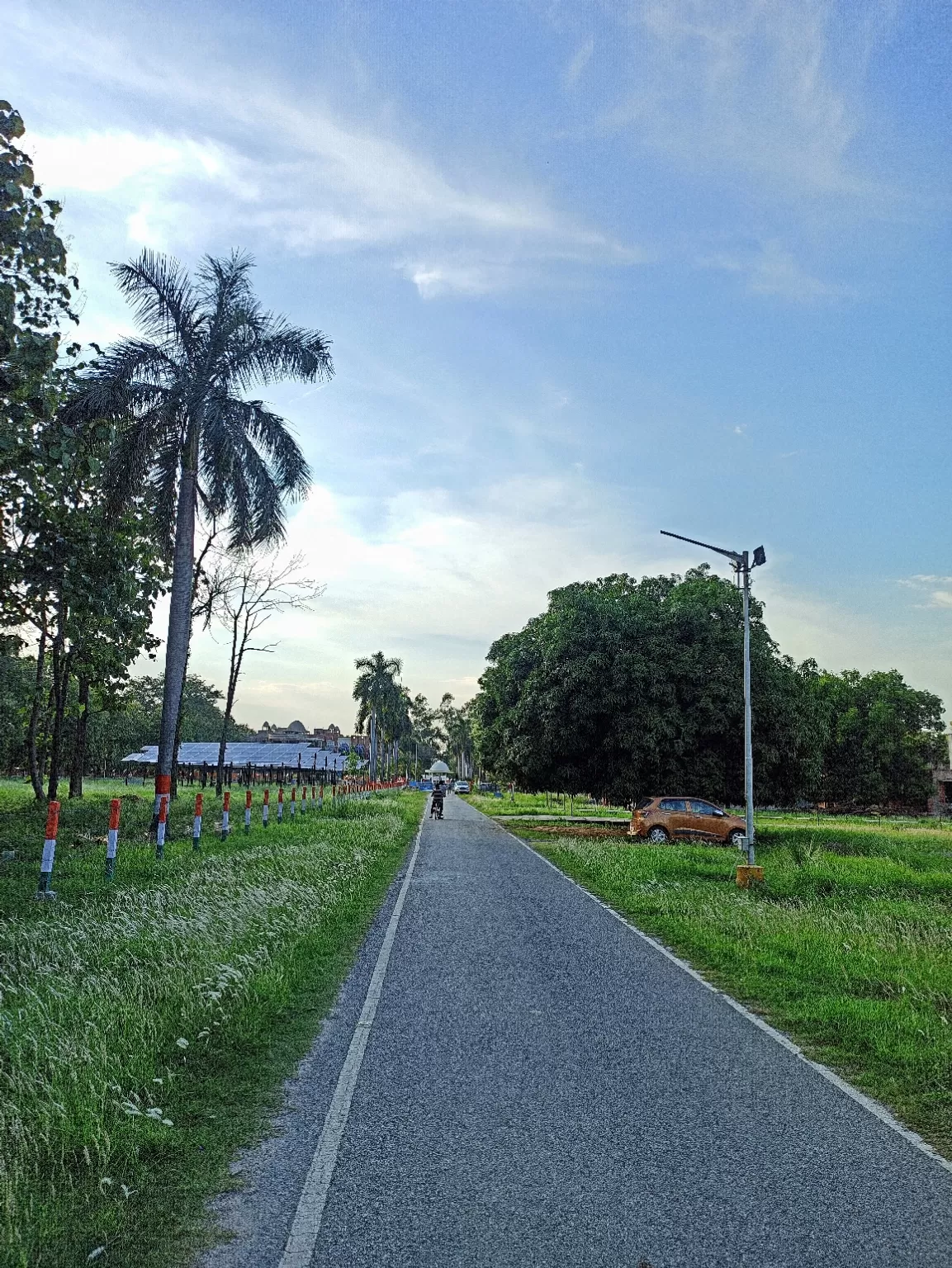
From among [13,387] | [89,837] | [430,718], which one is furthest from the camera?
[430,718]

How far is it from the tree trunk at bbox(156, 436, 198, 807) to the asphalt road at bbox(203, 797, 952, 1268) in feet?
47.8

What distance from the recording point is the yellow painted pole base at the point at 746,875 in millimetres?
16875

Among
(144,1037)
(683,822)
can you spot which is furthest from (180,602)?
(144,1037)

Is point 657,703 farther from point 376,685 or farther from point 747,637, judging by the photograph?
point 376,685

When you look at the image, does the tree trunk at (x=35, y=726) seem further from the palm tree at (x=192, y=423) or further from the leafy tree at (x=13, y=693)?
the leafy tree at (x=13, y=693)

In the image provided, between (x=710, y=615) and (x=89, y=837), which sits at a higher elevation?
(x=710, y=615)

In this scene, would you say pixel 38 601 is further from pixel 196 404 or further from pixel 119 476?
pixel 196 404

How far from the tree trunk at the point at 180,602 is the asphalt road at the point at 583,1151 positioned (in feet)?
47.8

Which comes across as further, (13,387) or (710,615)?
(710,615)

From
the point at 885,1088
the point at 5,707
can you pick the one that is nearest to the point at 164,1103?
the point at 885,1088

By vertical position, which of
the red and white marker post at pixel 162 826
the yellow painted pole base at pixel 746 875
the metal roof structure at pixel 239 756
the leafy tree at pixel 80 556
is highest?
the leafy tree at pixel 80 556

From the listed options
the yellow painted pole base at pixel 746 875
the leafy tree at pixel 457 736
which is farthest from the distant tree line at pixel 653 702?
the leafy tree at pixel 457 736

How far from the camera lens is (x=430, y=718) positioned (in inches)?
6806

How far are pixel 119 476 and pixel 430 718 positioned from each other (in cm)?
15249
